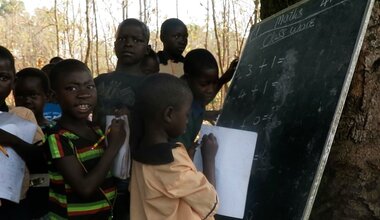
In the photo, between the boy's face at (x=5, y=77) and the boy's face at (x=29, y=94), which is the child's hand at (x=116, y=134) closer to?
the boy's face at (x=5, y=77)

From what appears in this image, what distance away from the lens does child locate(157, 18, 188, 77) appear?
392 centimetres

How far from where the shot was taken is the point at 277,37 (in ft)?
8.45

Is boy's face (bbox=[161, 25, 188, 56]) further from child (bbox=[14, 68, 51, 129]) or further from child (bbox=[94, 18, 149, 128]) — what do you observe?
child (bbox=[14, 68, 51, 129])

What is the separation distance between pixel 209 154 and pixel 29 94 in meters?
1.36

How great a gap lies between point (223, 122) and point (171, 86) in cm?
94

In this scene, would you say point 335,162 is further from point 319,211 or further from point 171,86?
point 171,86

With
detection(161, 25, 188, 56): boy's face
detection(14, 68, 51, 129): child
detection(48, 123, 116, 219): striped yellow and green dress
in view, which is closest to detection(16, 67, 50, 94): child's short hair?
detection(14, 68, 51, 129): child

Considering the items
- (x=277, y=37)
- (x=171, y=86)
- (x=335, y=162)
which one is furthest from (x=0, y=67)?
(x=335, y=162)

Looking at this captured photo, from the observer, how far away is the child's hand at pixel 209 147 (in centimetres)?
217

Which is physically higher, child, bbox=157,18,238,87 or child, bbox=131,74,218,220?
child, bbox=157,18,238,87

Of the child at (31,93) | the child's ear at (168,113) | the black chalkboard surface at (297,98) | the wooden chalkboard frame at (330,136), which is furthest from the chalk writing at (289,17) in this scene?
the child at (31,93)

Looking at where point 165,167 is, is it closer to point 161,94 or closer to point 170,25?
point 161,94

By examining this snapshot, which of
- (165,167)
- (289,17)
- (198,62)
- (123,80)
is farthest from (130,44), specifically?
(165,167)

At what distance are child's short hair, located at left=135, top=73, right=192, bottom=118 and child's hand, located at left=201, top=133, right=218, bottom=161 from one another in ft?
1.22
